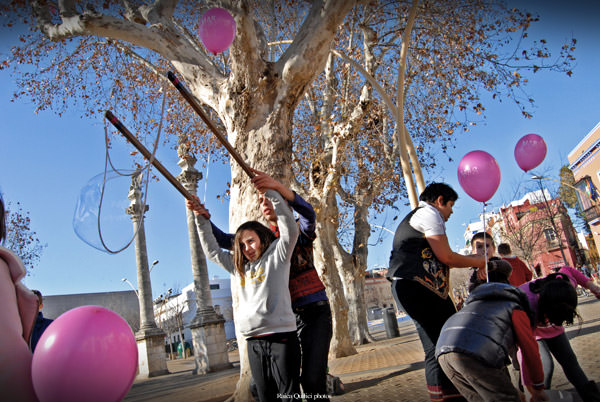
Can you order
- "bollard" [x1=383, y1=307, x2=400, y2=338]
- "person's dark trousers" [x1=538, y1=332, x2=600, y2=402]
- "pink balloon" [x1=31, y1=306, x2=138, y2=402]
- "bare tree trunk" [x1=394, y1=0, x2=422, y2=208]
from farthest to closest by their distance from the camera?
"bollard" [x1=383, y1=307, x2=400, y2=338], "bare tree trunk" [x1=394, y1=0, x2=422, y2=208], "person's dark trousers" [x1=538, y1=332, x2=600, y2=402], "pink balloon" [x1=31, y1=306, x2=138, y2=402]

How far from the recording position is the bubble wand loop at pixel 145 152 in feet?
9.48

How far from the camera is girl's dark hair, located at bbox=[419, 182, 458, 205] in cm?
343

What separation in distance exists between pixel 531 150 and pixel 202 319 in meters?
13.8

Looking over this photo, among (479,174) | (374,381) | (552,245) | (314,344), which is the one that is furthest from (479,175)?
(552,245)

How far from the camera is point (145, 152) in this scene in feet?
10.0

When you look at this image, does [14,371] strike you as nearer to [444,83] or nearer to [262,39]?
[262,39]

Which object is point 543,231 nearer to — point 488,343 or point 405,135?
point 405,135

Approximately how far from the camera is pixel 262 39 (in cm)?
693

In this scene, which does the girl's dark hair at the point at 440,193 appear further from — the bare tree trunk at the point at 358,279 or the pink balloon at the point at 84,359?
the bare tree trunk at the point at 358,279

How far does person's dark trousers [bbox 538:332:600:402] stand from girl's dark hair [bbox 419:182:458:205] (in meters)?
1.45

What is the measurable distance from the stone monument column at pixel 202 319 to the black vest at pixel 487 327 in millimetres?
13716

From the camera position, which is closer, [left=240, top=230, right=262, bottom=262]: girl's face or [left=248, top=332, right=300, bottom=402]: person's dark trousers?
[left=248, top=332, right=300, bottom=402]: person's dark trousers

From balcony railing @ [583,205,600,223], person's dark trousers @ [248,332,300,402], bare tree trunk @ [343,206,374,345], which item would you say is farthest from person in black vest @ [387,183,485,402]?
balcony railing @ [583,205,600,223]

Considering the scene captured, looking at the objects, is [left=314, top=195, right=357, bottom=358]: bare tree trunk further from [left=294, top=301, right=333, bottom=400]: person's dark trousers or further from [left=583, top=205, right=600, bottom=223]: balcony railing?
[left=583, top=205, right=600, bottom=223]: balcony railing
